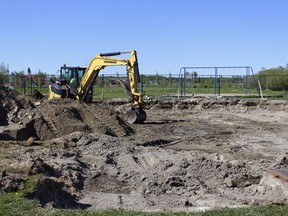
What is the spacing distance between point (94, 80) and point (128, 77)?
2.00m

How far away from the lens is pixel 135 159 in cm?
1459

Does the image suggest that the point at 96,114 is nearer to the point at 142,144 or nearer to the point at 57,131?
the point at 57,131

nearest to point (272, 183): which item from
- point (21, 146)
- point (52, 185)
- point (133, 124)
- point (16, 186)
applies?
point (52, 185)

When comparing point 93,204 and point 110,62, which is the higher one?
point 110,62

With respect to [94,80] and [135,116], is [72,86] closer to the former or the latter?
[94,80]

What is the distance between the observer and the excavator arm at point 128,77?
24719 mm

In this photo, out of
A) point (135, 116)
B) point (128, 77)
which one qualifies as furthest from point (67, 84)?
point (135, 116)

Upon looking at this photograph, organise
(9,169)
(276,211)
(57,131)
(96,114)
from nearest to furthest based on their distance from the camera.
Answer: (276,211) < (9,169) < (57,131) < (96,114)

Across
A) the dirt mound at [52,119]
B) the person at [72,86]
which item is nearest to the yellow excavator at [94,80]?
the person at [72,86]

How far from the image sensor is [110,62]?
2544 centimetres

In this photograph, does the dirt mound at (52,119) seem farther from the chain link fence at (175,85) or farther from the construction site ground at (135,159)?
the chain link fence at (175,85)

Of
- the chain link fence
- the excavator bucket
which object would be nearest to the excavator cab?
the excavator bucket

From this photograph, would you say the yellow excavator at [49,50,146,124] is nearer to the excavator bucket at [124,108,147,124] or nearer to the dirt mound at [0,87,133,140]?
the excavator bucket at [124,108,147,124]

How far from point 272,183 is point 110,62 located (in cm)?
1510
